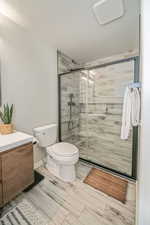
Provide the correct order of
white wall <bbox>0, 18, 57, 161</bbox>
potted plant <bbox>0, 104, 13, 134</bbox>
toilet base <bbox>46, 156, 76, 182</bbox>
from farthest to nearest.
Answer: toilet base <bbox>46, 156, 76, 182</bbox>, white wall <bbox>0, 18, 57, 161</bbox>, potted plant <bbox>0, 104, 13, 134</bbox>

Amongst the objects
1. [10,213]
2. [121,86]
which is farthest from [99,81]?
[10,213]

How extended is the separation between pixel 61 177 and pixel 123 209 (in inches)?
33.7

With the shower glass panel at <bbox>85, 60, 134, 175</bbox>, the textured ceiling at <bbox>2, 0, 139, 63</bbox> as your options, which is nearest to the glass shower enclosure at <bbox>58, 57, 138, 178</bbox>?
the shower glass panel at <bbox>85, 60, 134, 175</bbox>

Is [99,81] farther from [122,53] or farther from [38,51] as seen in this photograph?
[38,51]

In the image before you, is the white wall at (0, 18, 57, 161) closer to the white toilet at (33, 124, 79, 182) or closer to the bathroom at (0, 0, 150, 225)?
the bathroom at (0, 0, 150, 225)

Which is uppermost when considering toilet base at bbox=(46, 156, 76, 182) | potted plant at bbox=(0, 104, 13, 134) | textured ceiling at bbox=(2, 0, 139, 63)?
textured ceiling at bbox=(2, 0, 139, 63)

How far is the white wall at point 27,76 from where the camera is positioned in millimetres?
1359

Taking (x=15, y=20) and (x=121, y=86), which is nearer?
(x=15, y=20)

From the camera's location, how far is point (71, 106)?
7.76 feet

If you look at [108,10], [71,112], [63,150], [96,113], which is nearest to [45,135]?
[63,150]

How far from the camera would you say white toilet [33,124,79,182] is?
56.1 inches

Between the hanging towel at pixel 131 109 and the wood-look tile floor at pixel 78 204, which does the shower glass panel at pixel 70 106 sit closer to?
the wood-look tile floor at pixel 78 204

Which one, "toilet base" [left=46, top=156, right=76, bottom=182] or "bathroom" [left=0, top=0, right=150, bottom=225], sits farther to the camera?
"toilet base" [left=46, top=156, right=76, bottom=182]

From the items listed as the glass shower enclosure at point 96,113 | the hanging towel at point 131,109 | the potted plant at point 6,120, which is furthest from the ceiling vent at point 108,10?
the potted plant at point 6,120
